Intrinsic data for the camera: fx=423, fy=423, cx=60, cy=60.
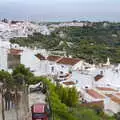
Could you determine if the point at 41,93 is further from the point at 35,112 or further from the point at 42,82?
the point at 35,112

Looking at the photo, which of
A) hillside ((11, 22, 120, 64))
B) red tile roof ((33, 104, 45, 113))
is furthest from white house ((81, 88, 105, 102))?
hillside ((11, 22, 120, 64))

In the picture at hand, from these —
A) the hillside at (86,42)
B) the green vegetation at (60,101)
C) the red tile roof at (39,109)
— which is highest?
the red tile roof at (39,109)

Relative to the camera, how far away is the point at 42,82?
11.7m

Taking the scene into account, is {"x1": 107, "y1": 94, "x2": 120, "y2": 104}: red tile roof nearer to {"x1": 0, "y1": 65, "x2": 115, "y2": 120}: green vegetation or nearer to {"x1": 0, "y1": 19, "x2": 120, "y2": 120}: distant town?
{"x1": 0, "y1": 19, "x2": 120, "y2": 120}: distant town

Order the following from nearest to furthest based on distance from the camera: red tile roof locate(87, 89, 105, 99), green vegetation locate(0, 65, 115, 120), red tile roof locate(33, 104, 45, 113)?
red tile roof locate(33, 104, 45, 113) → green vegetation locate(0, 65, 115, 120) → red tile roof locate(87, 89, 105, 99)

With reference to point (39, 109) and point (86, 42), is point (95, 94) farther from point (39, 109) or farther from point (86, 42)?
point (86, 42)

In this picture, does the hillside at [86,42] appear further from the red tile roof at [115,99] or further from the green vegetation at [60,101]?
the green vegetation at [60,101]

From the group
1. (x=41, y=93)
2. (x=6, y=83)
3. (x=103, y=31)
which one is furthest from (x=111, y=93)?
(x=103, y=31)

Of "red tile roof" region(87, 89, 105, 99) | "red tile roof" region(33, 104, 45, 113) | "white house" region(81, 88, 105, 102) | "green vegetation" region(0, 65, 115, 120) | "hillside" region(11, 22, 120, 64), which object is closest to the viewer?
"red tile roof" region(33, 104, 45, 113)

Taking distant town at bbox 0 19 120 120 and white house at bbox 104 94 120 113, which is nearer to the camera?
white house at bbox 104 94 120 113

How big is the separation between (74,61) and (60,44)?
19.8 metres

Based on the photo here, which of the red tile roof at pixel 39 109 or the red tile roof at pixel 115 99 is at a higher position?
the red tile roof at pixel 39 109

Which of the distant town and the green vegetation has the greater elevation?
the green vegetation

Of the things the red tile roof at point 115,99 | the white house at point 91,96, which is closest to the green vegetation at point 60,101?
the red tile roof at point 115,99
